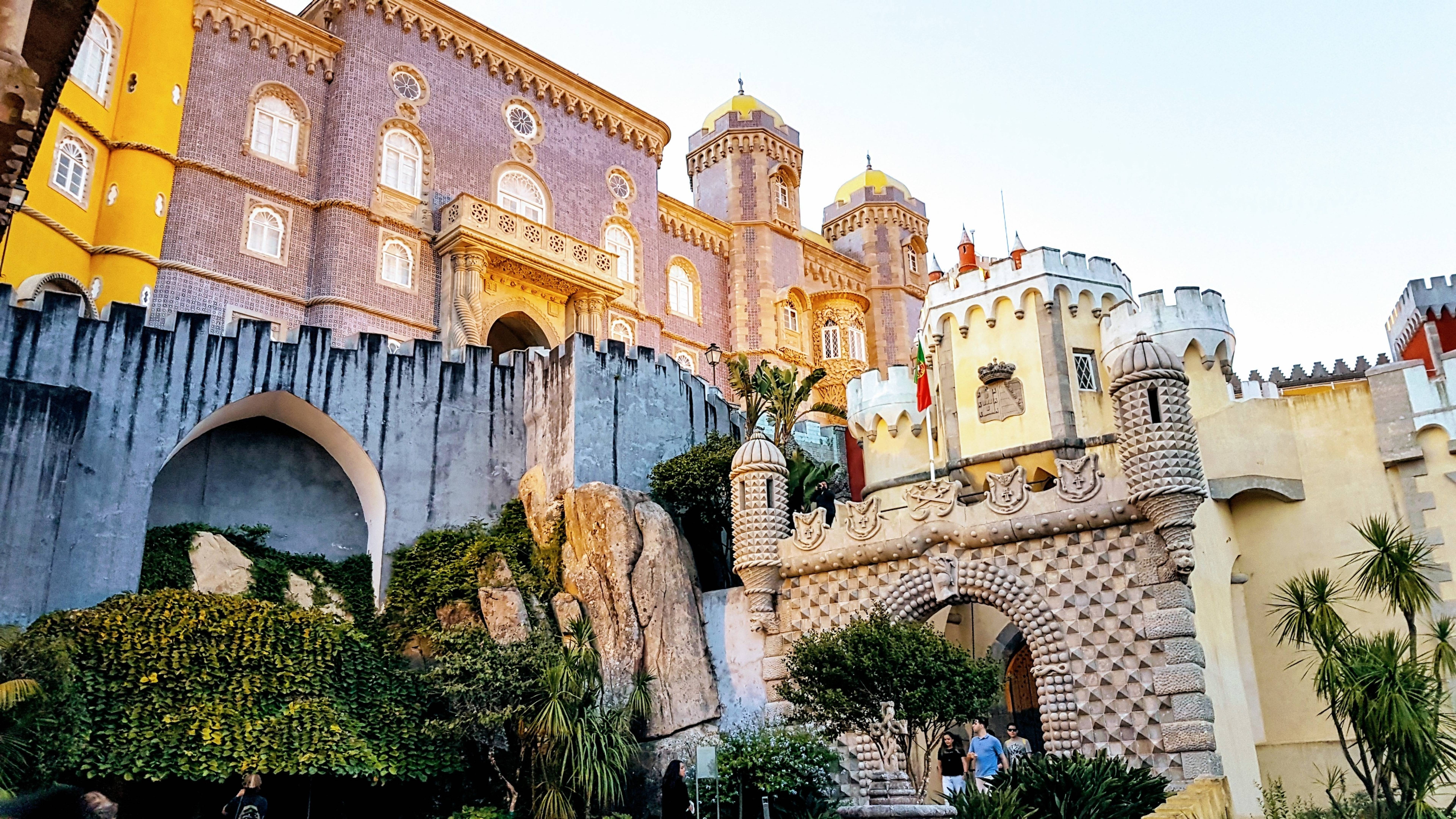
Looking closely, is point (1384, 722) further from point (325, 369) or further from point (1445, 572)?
point (325, 369)

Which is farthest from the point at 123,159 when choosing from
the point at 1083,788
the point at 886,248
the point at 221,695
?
the point at 886,248

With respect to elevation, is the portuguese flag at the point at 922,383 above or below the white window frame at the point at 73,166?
below

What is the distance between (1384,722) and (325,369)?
17.7 metres

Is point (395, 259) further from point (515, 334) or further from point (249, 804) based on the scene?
point (249, 804)

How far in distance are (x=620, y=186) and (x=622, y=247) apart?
6.61ft

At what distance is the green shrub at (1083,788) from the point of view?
13000 millimetres

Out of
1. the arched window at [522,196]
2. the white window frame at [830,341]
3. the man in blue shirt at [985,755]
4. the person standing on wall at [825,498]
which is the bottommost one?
the man in blue shirt at [985,755]

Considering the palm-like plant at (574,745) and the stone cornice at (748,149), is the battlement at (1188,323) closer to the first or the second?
the palm-like plant at (574,745)

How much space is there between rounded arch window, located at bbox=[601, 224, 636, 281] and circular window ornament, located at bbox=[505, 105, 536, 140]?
3.73 meters

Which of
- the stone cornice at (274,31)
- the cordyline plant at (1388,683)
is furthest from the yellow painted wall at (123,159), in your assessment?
the cordyline plant at (1388,683)

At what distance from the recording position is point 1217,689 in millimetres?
16172

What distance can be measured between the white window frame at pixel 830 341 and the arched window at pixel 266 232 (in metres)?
19.8

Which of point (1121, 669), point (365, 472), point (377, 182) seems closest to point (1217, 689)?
point (1121, 669)

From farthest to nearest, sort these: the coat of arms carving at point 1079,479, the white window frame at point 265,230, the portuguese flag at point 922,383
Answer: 1. the white window frame at point 265,230
2. the portuguese flag at point 922,383
3. the coat of arms carving at point 1079,479
